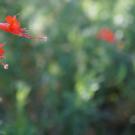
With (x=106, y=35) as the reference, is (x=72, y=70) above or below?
below

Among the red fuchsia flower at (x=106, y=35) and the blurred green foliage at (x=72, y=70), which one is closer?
the blurred green foliage at (x=72, y=70)

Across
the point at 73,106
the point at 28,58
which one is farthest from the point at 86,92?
the point at 28,58

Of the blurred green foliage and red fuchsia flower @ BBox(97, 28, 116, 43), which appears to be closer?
the blurred green foliage
